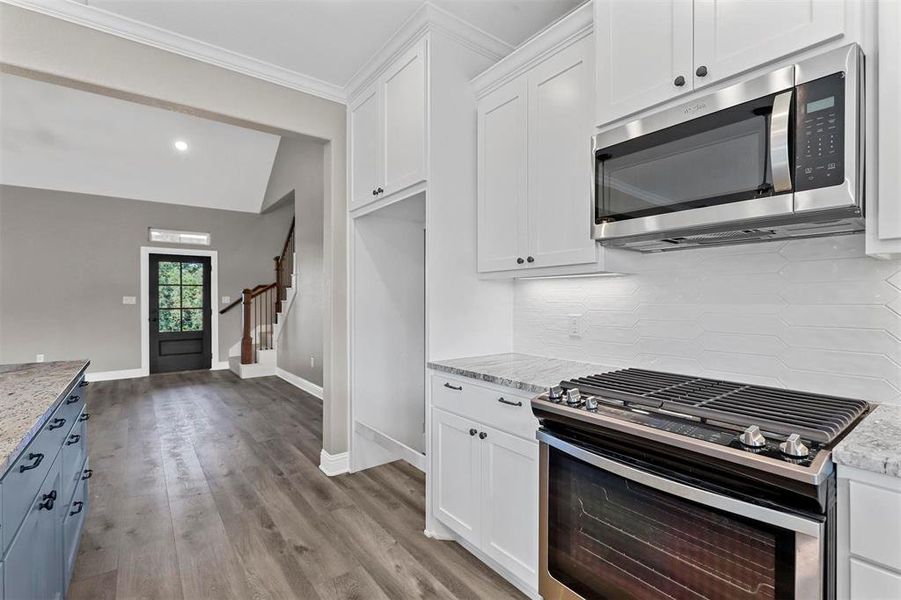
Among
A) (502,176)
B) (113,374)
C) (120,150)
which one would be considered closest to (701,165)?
(502,176)

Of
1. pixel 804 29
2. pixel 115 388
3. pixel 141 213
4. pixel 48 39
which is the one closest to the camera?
pixel 804 29

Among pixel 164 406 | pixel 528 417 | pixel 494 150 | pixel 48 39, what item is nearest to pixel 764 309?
pixel 528 417

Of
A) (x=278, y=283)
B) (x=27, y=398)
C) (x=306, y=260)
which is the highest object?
(x=306, y=260)

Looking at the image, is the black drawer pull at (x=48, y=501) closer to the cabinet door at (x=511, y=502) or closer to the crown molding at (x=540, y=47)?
the cabinet door at (x=511, y=502)

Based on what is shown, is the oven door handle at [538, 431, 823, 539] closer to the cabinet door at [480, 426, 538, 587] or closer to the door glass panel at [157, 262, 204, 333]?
the cabinet door at [480, 426, 538, 587]

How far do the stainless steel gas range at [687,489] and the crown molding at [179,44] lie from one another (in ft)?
9.01

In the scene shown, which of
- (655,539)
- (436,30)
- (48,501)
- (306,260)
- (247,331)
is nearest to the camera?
(655,539)

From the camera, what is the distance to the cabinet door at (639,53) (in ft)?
5.07

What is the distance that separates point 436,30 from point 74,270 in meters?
7.01

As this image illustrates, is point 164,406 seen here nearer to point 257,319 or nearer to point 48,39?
point 257,319

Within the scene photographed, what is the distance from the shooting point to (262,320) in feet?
25.0

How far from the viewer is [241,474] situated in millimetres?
3166

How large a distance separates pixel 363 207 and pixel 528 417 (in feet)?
6.41

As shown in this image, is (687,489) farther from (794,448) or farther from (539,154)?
(539,154)
